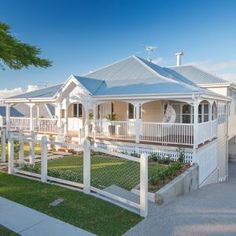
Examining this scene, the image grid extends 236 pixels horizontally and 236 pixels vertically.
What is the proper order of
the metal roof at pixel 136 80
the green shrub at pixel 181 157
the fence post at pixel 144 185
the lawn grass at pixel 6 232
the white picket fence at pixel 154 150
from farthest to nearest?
the metal roof at pixel 136 80
the white picket fence at pixel 154 150
the green shrub at pixel 181 157
the fence post at pixel 144 185
the lawn grass at pixel 6 232

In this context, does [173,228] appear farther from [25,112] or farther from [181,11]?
[25,112]

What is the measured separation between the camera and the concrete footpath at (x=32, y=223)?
5.12 metres

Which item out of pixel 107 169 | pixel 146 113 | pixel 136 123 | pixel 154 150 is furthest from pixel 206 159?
pixel 107 169

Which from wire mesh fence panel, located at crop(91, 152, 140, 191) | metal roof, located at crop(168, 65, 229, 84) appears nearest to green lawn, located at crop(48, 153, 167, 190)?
wire mesh fence panel, located at crop(91, 152, 140, 191)

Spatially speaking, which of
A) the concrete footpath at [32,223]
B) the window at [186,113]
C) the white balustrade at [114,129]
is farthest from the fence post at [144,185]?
the window at [186,113]

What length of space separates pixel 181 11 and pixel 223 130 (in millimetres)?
10297

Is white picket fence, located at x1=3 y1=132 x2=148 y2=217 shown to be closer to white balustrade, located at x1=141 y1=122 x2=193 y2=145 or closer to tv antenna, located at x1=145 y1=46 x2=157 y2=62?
white balustrade, located at x1=141 y1=122 x2=193 y2=145

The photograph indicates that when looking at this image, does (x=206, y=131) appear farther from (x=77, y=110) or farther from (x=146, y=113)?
(x=77, y=110)

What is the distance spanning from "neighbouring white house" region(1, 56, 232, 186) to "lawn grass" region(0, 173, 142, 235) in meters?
7.47

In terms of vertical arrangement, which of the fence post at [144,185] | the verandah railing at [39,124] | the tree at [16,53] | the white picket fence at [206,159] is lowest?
the white picket fence at [206,159]

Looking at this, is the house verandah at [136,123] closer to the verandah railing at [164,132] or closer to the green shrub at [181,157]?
the verandah railing at [164,132]

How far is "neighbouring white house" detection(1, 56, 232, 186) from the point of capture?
1403 centimetres

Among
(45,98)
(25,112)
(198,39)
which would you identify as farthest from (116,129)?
(25,112)

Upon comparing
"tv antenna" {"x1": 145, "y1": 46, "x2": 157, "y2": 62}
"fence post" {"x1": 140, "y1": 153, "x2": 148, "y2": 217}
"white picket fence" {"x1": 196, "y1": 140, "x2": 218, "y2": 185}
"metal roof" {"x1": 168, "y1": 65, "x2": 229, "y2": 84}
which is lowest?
"white picket fence" {"x1": 196, "y1": 140, "x2": 218, "y2": 185}
